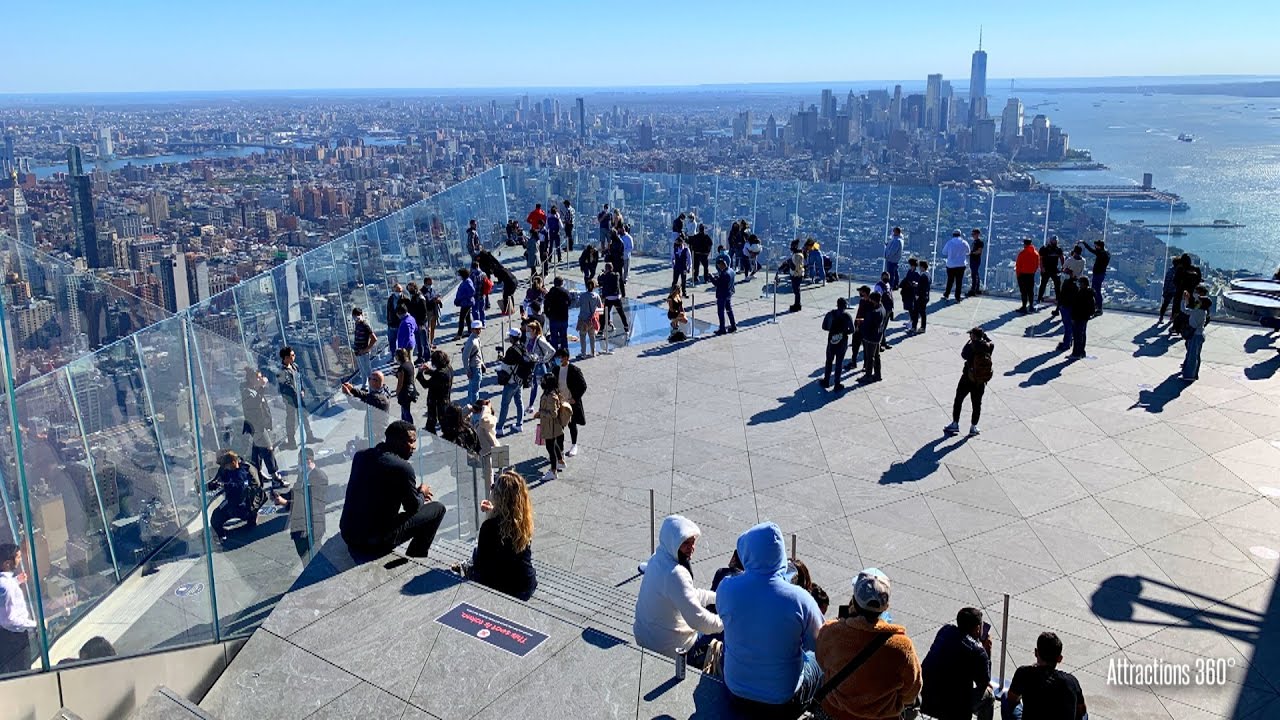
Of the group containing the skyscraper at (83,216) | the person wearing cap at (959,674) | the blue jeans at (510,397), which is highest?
the person wearing cap at (959,674)

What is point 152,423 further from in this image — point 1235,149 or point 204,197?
point 1235,149

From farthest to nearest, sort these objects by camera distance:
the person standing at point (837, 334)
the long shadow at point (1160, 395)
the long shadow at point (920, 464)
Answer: the person standing at point (837, 334) → the long shadow at point (1160, 395) → the long shadow at point (920, 464)

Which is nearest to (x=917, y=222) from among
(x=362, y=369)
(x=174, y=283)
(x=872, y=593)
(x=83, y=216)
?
(x=362, y=369)

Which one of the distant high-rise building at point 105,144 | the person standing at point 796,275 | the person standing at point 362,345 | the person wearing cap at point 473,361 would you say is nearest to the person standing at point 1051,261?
the person standing at point 796,275

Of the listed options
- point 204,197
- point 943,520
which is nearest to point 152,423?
point 943,520

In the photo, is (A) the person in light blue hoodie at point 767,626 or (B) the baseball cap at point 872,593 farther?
(A) the person in light blue hoodie at point 767,626

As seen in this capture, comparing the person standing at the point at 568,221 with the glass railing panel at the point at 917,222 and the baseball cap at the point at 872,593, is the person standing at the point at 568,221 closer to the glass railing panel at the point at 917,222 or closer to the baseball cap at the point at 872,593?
the glass railing panel at the point at 917,222

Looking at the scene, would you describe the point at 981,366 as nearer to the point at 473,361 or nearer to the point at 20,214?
the point at 473,361

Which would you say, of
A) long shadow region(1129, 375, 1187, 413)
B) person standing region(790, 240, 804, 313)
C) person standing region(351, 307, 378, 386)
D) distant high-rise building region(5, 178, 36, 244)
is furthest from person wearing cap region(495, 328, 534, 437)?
distant high-rise building region(5, 178, 36, 244)
